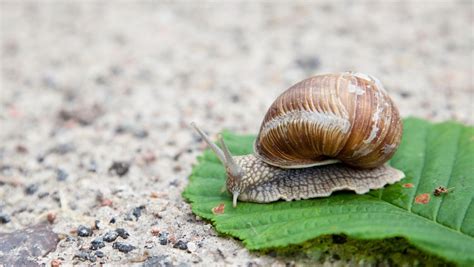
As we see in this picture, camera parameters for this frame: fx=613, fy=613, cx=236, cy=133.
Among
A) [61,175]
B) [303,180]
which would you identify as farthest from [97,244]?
[303,180]

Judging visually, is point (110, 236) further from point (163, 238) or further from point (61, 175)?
point (61, 175)

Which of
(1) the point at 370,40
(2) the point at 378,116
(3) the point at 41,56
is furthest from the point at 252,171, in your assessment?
(3) the point at 41,56

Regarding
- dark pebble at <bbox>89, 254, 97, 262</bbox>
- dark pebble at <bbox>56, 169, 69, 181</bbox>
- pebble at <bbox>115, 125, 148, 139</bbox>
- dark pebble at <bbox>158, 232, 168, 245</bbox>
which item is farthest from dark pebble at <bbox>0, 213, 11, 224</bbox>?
pebble at <bbox>115, 125, 148, 139</bbox>

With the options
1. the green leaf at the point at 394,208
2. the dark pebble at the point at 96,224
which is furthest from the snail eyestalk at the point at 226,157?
the dark pebble at the point at 96,224

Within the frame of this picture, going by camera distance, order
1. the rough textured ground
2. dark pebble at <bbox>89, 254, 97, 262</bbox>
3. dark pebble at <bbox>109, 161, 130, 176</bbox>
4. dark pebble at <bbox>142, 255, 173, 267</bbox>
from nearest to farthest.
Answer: dark pebble at <bbox>142, 255, 173, 267</bbox>
dark pebble at <bbox>89, 254, 97, 262</bbox>
the rough textured ground
dark pebble at <bbox>109, 161, 130, 176</bbox>

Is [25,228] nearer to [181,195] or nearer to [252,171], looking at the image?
[181,195]

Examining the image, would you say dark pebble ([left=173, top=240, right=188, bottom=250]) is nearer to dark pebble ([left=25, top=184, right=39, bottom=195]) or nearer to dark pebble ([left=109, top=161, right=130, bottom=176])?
dark pebble ([left=109, top=161, right=130, bottom=176])

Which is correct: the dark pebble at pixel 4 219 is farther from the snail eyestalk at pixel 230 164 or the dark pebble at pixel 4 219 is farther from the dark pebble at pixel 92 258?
the snail eyestalk at pixel 230 164
